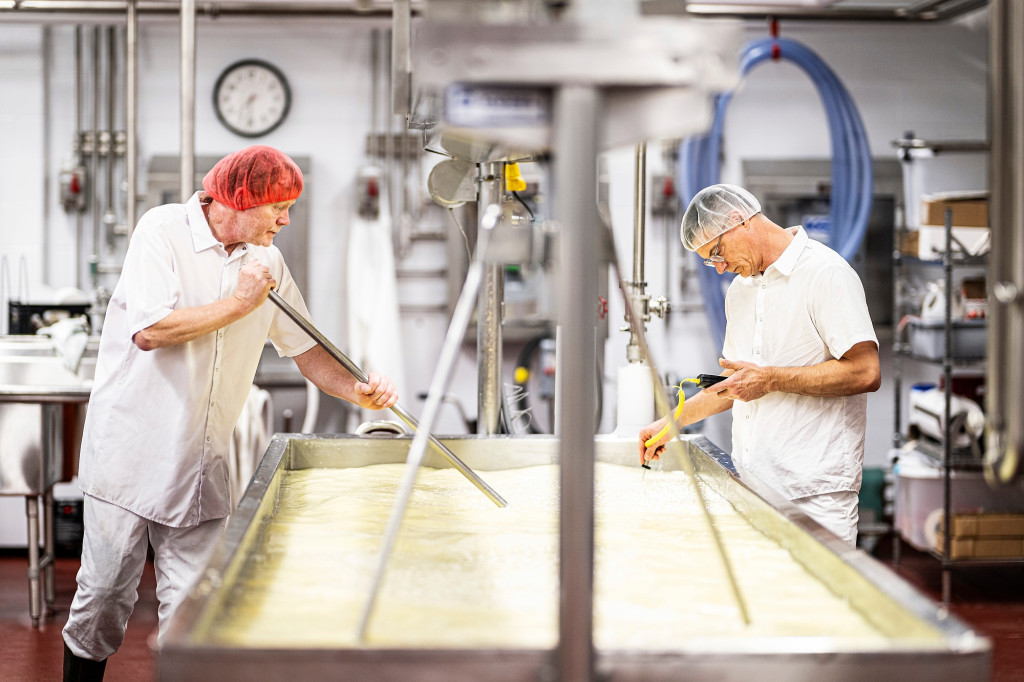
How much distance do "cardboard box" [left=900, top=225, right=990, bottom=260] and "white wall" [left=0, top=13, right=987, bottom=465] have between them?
94 cm

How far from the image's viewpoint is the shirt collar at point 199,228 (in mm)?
2230

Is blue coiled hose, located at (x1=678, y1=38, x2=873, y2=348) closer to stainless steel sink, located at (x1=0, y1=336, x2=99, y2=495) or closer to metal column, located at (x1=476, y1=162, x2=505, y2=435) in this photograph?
metal column, located at (x1=476, y1=162, x2=505, y2=435)

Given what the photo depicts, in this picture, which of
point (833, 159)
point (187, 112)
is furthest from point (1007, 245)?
point (833, 159)

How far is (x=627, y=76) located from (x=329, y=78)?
3.90 metres

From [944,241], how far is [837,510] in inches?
86.3

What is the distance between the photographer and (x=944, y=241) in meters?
4.02

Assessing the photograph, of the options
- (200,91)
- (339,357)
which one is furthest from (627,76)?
(200,91)

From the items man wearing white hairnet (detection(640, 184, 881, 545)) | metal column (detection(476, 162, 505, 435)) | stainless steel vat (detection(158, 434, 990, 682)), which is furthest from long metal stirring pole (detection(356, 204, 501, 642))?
metal column (detection(476, 162, 505, 435))

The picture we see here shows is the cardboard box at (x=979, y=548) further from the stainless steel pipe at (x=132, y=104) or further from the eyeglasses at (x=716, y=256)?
the stainless steel pipe at (x=132, y=104)

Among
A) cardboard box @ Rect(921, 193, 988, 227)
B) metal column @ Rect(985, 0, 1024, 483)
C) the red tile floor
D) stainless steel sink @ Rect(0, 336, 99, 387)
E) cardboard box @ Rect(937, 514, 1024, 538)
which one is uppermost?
cardboard box @ Rect(921, 193, 988, 227)

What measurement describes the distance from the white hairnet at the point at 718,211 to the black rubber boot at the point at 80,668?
5.44ft

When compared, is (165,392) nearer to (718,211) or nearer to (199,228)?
(199,228)

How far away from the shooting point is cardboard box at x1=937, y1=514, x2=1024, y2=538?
3.85 metres

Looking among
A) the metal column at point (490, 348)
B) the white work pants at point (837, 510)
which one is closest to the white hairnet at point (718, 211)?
the metal column at point (490, 348)
